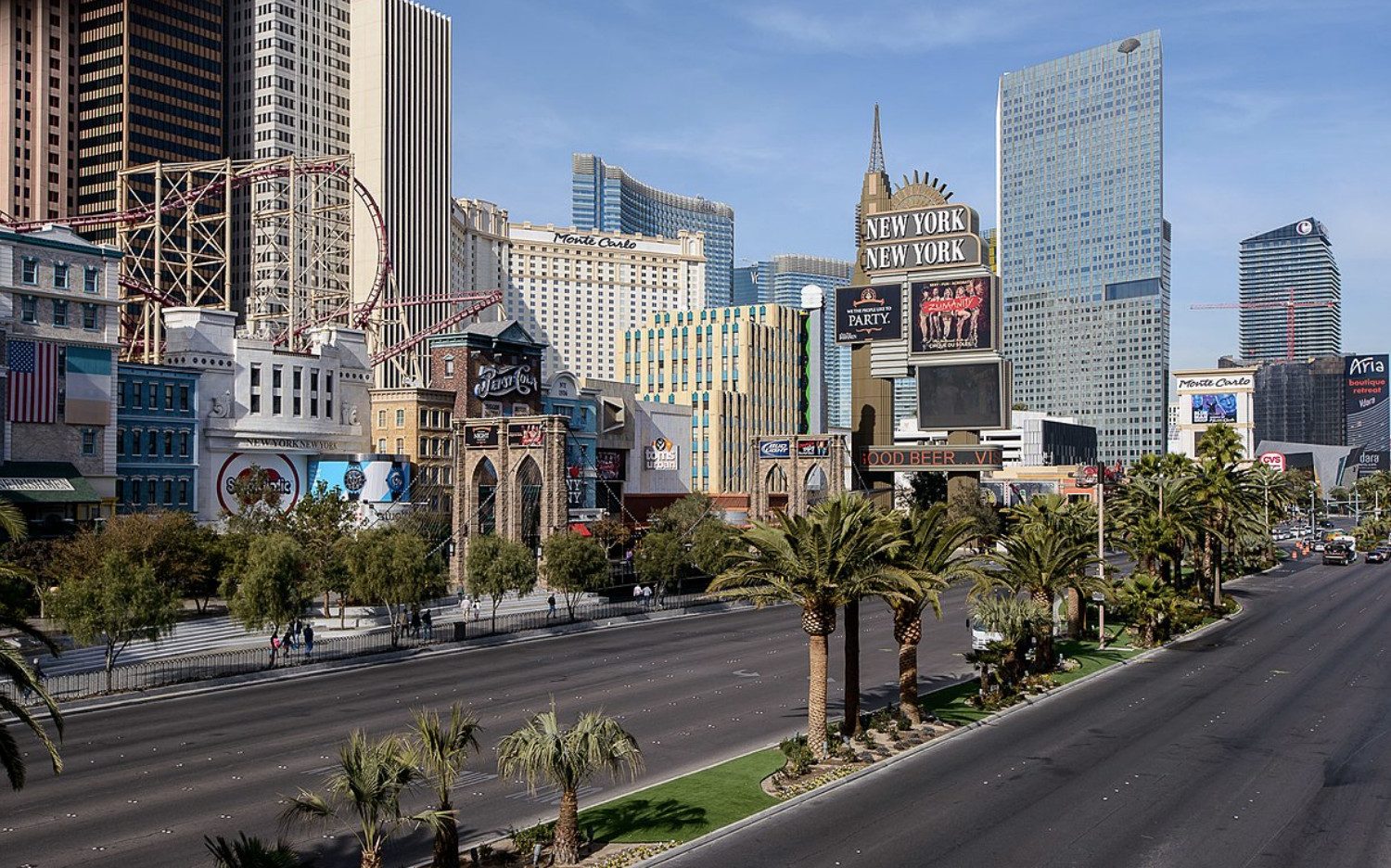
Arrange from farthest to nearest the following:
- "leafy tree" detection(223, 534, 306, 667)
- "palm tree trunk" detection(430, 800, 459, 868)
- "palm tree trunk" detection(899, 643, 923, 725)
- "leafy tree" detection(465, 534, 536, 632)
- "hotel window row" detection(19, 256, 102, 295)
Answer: "hotel window row" detection(19, 256, 102, 295), "leafy tree" detection(465, 534, 536, 632), "leafy tree" detection(223, 534, 306, 667), "palm tree trunk" detection(899, 643, 923, 725), "palm tree trunk" detection(430, 800, 459, 868)

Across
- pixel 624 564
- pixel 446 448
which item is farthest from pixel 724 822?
pixel 446 448

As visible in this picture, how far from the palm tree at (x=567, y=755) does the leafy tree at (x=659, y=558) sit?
2048 inches

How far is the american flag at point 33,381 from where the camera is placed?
71.1 metres

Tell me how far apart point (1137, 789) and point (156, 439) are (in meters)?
72.6

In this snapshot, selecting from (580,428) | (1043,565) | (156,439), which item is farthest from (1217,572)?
(156,439)

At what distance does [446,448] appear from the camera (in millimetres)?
102312

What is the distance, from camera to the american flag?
71.1 m

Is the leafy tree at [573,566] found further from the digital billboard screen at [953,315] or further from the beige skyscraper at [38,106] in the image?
the beige skyscraper at [38,106]

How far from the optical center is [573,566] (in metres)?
66.7

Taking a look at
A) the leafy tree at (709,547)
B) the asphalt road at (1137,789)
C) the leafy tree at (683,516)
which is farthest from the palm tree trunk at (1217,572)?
the leafy tree at (683,516)

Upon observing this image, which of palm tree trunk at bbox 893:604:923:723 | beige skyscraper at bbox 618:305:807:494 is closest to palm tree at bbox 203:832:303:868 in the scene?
palm tree trunk at bbox 893:604:923:723

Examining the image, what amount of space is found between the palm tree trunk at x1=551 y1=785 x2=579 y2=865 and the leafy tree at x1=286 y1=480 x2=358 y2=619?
3624 cm

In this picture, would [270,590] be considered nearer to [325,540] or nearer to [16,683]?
[325,540]

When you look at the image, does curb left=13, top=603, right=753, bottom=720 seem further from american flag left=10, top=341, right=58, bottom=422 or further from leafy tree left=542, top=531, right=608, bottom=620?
american flag left=10, top=341, right=58, bottom=422
